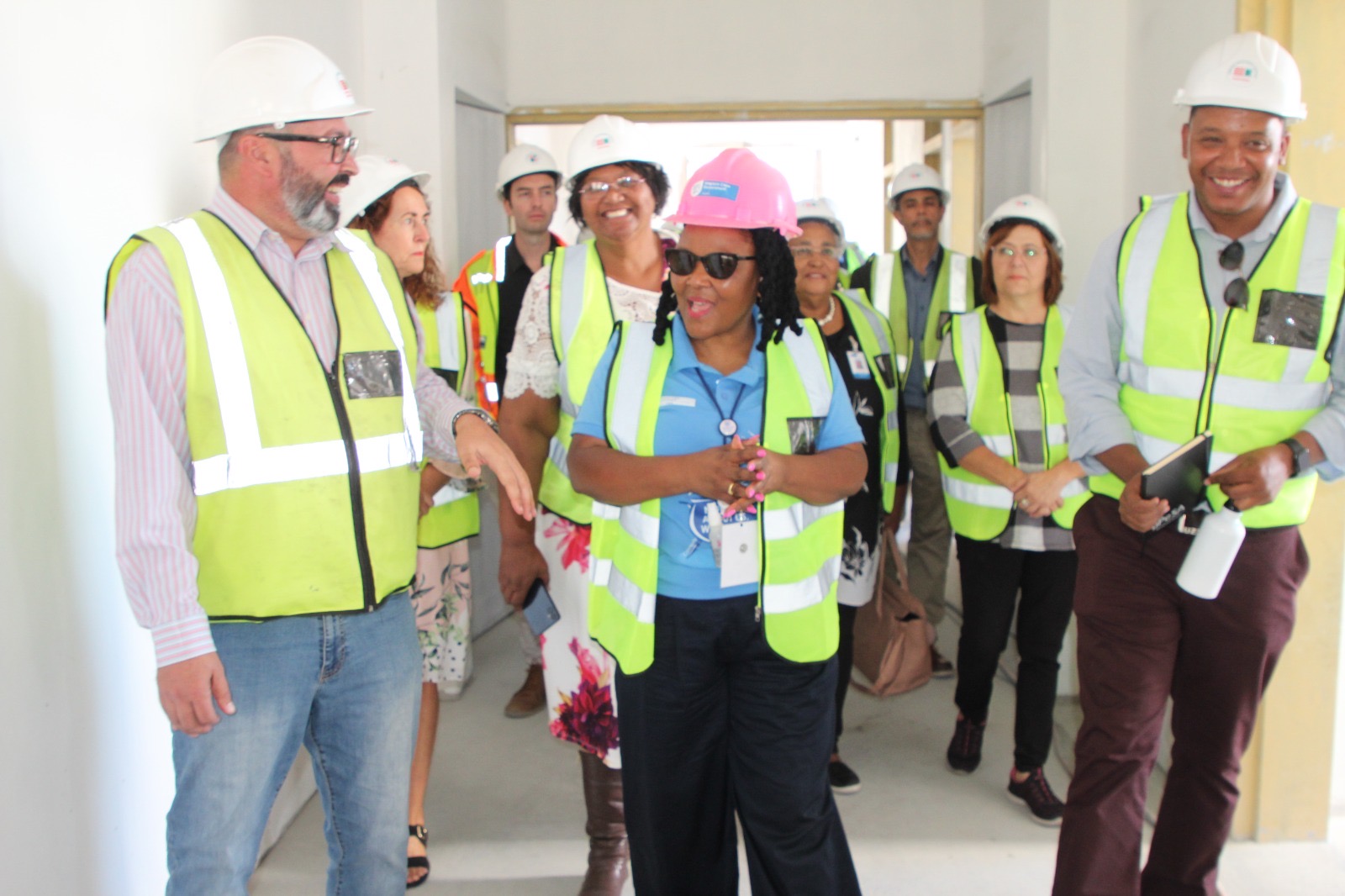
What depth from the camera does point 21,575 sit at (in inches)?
77.3

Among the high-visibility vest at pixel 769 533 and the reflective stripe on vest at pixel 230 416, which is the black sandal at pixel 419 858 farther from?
the reflective stripe on vest at pixel 230 416

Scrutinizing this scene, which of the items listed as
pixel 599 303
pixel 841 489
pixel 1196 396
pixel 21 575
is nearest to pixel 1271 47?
pixel 1196 396

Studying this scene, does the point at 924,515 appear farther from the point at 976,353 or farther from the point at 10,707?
the point at 10,707

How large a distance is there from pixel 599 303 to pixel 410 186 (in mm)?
889

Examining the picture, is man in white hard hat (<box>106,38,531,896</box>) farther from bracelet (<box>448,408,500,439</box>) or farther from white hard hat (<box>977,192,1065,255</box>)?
white hard hat (<box>977,192,1065,255</box>)

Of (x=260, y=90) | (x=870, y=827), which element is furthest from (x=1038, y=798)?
(x=260, y=90)

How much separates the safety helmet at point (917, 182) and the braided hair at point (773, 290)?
2778mm

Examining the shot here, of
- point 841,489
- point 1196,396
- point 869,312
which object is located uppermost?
point 869,312

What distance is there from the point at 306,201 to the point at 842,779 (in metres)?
2.67

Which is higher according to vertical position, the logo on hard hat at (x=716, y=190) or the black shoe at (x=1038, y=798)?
the logo on hard hat at (x=716, y=190)

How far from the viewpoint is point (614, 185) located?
2.80 m

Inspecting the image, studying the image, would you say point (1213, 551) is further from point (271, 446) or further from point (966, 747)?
point (271, 446)

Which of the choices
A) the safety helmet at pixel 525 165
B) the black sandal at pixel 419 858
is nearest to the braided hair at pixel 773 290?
the black sandal at pixel 419 858

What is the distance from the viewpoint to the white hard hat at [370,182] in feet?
10.1
